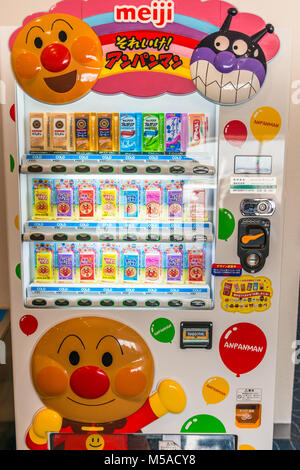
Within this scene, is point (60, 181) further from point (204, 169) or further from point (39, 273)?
point (204, 169)

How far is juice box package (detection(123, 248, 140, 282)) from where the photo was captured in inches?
99.0

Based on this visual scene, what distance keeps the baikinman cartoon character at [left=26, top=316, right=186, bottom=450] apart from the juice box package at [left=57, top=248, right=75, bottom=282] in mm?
296

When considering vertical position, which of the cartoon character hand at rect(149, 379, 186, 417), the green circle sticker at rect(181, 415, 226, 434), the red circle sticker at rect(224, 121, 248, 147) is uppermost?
the red circle sticker at rect(224, 121, 248, 147)

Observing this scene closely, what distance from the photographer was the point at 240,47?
2117mm

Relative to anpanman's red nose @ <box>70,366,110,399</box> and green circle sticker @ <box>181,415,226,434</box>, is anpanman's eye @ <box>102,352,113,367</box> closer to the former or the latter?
anpanman's red nose @ <box>70,366,110,399</box>

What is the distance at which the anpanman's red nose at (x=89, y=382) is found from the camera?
2357 millimetres

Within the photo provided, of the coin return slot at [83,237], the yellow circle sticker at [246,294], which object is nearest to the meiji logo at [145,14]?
the coin return slot at [83,237]

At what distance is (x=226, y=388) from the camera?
7.95ft

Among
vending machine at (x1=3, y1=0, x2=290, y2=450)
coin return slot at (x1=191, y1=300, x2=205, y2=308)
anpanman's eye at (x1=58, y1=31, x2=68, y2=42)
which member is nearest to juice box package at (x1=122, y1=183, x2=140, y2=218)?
vending machine at (x1=3, y1=0, x2=290, y2=450)

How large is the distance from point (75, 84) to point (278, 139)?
3.75ft

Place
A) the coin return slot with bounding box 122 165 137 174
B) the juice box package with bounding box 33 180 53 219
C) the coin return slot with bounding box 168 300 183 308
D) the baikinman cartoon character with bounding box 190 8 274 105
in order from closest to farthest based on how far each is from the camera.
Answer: the baikinman cartoon character with bounding box 190 8 274 105, the coin return slot with bounding box 122 165 137 174, the coin return slot with bounding box 168 300 183 308, the juice box package with bounding box 33 180 53 219

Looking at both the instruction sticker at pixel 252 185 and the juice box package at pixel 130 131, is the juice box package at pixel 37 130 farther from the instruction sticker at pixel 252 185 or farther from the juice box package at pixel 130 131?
the instruction sticker at pixel 252 185

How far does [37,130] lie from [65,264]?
0.82 metres

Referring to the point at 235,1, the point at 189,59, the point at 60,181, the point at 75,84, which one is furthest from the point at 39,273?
the point at 235,1
